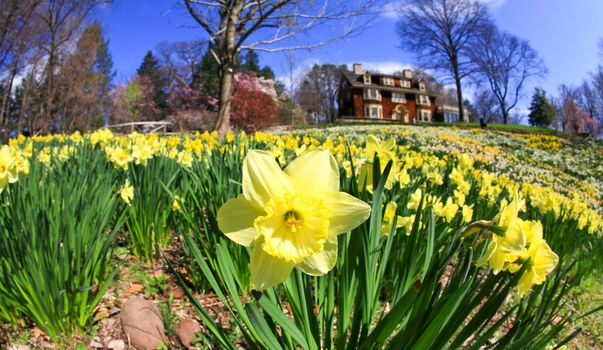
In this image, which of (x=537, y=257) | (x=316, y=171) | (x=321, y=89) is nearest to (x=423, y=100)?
(x=321, y=89)

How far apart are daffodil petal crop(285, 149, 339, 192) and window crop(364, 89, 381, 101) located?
38070mm

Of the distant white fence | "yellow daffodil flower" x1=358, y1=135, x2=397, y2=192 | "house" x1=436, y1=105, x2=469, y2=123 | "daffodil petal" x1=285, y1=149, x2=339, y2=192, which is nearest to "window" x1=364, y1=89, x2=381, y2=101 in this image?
"house" x1=436, y1=105, x2=469, y2=123

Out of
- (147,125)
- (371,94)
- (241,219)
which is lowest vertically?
(241,219)

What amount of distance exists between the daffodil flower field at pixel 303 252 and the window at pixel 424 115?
3971 cm

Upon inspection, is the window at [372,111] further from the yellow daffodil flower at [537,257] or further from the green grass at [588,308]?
the yellow daffodil flower at [537,257]

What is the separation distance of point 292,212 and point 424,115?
141 ft

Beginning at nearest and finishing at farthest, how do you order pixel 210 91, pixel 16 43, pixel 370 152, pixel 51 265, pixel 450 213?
pixel 370 152 < pixel 51 265 < pixel 450 213 < pixel 16 43 < pixel 210 91

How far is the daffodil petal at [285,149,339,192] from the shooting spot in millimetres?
651

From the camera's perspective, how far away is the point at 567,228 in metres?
2.73

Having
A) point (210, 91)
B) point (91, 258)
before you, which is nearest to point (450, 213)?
point (91, 258)

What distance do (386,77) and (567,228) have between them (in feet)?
128

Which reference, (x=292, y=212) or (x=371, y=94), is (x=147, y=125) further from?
(x=371, y=94)

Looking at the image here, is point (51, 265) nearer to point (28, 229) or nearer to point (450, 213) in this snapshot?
point (28, 229)

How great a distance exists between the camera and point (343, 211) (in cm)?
65
